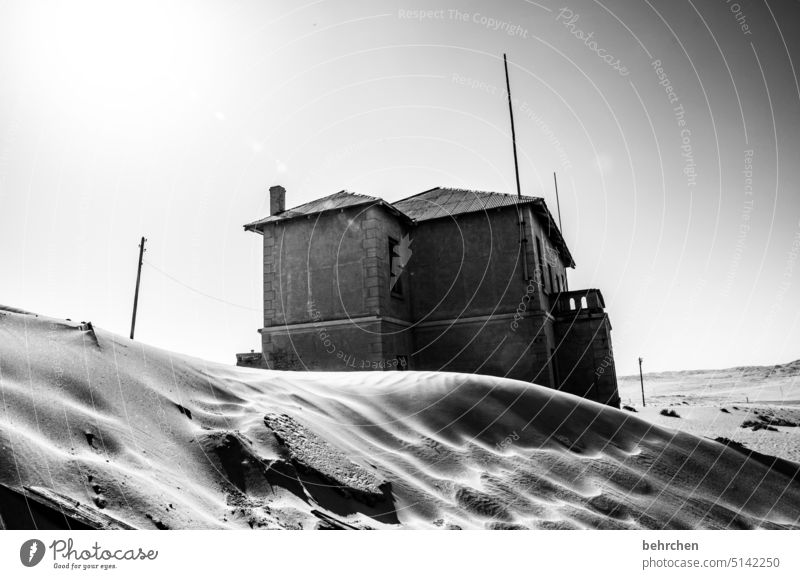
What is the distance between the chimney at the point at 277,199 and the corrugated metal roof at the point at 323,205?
1.21 metres

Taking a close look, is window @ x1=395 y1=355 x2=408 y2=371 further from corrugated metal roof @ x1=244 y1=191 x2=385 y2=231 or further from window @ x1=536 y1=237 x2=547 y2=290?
window @ x1=536 y1=237 x2=547 y2=290

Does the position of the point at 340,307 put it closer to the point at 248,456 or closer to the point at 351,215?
the point at 351,215

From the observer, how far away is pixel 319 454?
466 cm

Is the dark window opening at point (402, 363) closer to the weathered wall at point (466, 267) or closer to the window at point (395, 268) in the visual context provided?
the weathered wall at point (466, 267)

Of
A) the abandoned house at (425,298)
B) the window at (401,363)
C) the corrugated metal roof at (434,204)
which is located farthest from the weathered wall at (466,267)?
the window at (401,363)

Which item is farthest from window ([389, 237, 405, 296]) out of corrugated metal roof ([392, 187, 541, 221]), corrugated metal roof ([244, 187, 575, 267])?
corrugated metal roof ([392, 187, 541, 221])

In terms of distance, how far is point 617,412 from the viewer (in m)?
7.45

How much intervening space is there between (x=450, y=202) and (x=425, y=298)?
363 cm

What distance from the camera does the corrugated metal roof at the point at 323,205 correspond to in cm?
1537

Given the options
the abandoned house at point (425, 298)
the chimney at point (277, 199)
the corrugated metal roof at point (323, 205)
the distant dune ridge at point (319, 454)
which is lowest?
the distant dune ridge at point (319, 454)

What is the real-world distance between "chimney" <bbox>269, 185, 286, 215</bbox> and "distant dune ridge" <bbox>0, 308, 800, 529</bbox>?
39.2 feet

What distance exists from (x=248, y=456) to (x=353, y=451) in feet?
4.04

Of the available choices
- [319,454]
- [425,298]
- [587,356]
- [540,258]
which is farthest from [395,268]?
[319,454]

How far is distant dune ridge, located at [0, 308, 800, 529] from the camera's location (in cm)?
330
